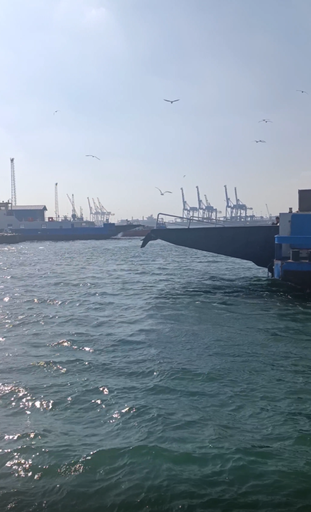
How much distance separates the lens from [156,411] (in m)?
7.07

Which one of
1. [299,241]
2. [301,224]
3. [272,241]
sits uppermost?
[301,224]

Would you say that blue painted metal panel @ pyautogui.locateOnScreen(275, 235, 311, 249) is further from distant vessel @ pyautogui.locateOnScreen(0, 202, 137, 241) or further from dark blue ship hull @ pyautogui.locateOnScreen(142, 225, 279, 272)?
distant vessel @ pyautogui.locateOnScreen(0, 202, 137, 241)

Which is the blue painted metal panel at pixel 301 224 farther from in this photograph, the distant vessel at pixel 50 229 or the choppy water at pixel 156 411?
the distant vessel at pixel 50 229

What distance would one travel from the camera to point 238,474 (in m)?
5.43

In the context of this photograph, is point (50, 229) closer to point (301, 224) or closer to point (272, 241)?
point (272, 241)

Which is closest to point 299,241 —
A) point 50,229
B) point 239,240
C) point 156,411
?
point 239,240

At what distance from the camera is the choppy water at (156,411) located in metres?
5.18

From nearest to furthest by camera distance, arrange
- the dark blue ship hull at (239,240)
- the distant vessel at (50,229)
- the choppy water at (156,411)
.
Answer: the choppy water at (156,411) → the dark blue ship hull at (239,240) → the distant vessel at (50,229)

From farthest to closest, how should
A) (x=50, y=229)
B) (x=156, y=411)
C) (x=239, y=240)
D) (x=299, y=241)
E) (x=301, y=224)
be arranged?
(x=50, y=229), (x=239, y=240), (x=301, y=224), (x=299, y=241), (x=156, y=411)

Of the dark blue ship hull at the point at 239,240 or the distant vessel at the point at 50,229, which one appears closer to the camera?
the dark blue ship hull at the point at 239,240

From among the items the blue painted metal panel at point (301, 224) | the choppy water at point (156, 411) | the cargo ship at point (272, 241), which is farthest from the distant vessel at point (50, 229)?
the choppy water at point (156, 411)

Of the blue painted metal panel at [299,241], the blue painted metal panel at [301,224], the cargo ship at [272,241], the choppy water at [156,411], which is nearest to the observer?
the choppy water at [156,411]

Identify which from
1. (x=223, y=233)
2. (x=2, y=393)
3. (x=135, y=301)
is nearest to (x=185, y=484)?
(x=2, y=393)

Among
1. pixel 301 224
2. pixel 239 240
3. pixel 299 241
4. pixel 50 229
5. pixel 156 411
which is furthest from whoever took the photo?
pixel 50 229
